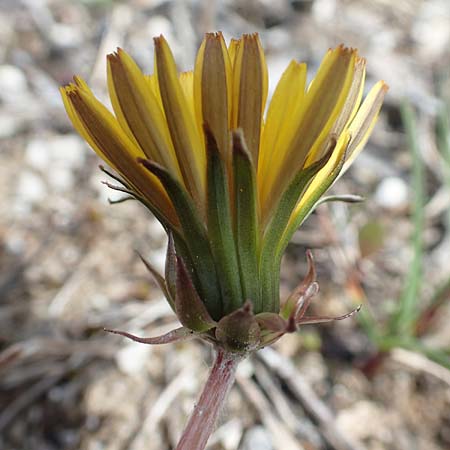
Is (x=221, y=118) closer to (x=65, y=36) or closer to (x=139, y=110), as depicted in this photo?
(x=139, y=110)

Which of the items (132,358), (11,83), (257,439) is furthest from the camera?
(11,83)

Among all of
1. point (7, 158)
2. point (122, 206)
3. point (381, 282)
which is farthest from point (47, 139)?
point (381, 282)

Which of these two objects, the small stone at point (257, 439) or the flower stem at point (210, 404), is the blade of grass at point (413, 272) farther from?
the flower stem at point (210, 404)

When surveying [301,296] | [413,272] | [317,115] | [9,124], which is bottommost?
[413,272]

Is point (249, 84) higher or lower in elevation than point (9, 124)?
lower

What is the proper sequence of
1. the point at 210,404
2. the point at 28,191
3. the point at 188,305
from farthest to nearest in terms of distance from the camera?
the point at 28,191 < the point at 210,404 < the point at 188,305

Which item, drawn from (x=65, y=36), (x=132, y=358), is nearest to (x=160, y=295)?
(x=132, y=358)

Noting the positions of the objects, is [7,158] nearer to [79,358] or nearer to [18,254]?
[18,254]

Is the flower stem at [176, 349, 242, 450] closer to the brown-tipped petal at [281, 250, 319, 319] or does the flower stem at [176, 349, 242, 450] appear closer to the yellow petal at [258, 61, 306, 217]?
the brown-tipped petal at [281, 250, 319, 319]
